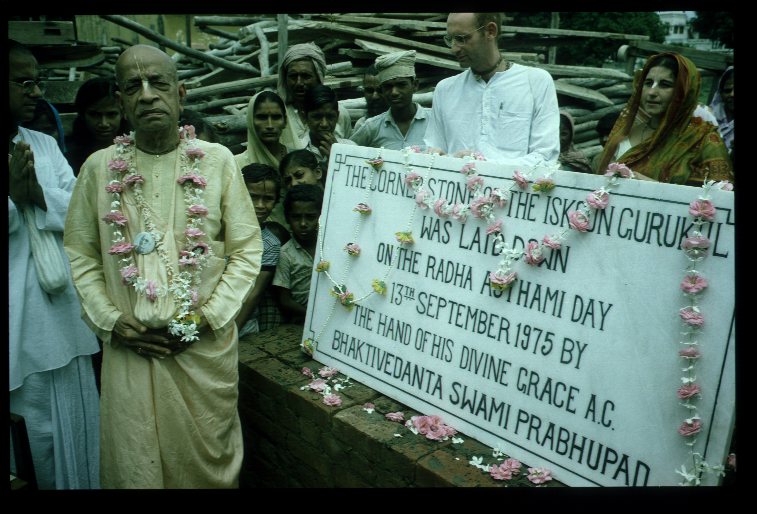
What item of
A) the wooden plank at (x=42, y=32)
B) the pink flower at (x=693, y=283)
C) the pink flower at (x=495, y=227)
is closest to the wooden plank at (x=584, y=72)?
the wooden plank at (x=42, y=32)

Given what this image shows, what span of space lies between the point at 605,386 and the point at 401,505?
927 mm

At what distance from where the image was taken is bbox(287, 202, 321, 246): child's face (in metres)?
3.38

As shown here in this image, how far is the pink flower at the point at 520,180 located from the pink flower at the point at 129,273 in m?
1.58

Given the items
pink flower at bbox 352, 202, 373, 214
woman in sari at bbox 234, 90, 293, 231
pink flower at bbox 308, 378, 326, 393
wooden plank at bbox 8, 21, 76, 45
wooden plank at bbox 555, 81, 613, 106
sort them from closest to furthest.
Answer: pink flower at bbox 308, 378, 326, 393, pink flower at bbox 352, 202, 373, 214, woman in sari at bbox 234, 90, 293, 231, wooden plank at bbox 8, 21, 76, 45, wooden plank at bbox 555, 81, 613, 106

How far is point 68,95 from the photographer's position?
5242 mm

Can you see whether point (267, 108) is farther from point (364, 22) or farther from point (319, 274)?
point (364, 22)

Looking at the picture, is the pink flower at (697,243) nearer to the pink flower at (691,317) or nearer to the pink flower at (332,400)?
the pink flower at (691,317)

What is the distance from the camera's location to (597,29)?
426 inches

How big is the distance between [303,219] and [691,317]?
2.18m

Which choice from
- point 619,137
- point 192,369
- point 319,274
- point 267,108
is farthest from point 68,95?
point 619,137

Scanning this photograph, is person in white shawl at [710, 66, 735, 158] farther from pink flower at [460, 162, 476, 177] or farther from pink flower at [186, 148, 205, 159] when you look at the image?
pink flower at [186, 148, 205, 159]

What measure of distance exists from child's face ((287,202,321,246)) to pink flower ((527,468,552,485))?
6.17ft

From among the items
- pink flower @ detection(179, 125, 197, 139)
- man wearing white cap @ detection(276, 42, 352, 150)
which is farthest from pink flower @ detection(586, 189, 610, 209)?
man wearing white cap @ detection(276, 42, 352, 150)

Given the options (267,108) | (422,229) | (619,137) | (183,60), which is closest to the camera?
(422,229)
